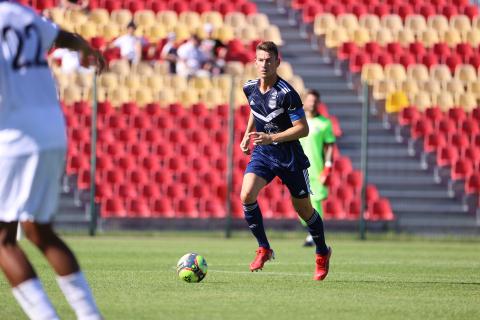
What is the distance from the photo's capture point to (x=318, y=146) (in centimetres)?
1758

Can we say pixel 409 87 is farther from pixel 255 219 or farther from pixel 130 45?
pixel 255 219

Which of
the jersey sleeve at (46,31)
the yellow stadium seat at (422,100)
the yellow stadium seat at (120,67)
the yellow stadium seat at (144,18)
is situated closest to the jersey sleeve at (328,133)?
the yellow stadium seat at (422,100)

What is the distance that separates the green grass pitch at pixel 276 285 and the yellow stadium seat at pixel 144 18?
947 cm

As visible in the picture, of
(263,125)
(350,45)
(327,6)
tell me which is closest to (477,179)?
(350,45)

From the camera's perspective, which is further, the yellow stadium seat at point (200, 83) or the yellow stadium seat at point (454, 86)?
the yellow stadium seat at point (454, 86)

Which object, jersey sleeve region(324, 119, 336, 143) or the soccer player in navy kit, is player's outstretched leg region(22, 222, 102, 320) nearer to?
the soccer player in navy kit

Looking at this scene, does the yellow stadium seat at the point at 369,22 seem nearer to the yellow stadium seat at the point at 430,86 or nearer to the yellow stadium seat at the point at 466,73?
the yellow stadium seat at the point at 466,73

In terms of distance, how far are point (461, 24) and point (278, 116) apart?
1714cm

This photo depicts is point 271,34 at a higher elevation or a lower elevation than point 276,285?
higher

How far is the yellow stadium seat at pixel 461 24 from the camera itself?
2753cm

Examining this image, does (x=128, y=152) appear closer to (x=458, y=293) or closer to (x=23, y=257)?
(x=458, y=293)

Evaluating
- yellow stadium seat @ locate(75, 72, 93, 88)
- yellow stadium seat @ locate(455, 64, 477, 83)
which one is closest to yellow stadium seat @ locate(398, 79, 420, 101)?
yellow stadium seat @ locate(455, 64, 477, 83)

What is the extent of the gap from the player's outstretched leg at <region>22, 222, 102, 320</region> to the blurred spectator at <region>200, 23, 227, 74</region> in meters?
18.3

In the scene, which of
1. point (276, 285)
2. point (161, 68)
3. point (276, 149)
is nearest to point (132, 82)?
point (161, 68)
